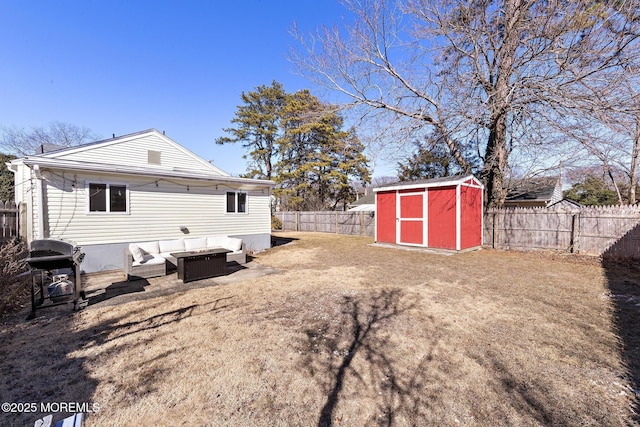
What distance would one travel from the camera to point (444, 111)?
31.7 ft

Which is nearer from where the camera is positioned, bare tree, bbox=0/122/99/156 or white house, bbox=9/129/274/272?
white house, bbox=9/129/274/272

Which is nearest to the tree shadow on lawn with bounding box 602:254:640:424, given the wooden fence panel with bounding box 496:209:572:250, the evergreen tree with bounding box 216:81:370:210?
the wooden fence panel with bounding box 496:209:572:250

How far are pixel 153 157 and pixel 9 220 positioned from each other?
16.5 ft

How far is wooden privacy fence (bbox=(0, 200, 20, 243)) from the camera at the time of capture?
22.4 feet

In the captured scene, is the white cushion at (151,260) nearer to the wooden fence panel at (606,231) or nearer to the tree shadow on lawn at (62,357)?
the tree shadow on lawn at (62,357)

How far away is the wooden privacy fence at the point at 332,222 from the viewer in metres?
15.9

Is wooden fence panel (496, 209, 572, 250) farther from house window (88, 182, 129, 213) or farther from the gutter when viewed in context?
house window (88, 182, 129, 213)

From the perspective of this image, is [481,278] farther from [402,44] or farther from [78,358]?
[402,44]

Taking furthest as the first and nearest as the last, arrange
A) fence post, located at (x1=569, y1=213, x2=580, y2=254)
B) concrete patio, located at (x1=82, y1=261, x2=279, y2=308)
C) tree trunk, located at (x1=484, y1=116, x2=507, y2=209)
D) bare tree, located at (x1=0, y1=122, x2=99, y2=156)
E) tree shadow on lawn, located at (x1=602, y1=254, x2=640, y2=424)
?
bare tree, located at (x1=0, y1=122, x2=99, y2=156), tree trunk, located at (x1=484, y1=116, x2=507, y2=209), fence post, located at (x1=569, y1=213, x2=580, y2=254), concrete patio, located at (x1=82, y1=261, x2=279, y2=308), tree shadow on lawn, located at (x1=602, y1=254, x2=640, y2=424)

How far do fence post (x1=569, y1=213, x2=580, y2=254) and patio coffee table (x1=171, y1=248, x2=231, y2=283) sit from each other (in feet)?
36.5

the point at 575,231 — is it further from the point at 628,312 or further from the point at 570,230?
→ the point at 628,312

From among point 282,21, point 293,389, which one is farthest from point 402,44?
point 293,389

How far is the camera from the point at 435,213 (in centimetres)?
986

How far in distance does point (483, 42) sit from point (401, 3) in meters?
3.36
